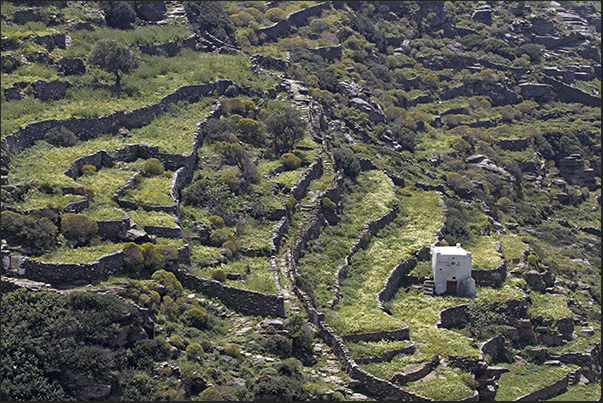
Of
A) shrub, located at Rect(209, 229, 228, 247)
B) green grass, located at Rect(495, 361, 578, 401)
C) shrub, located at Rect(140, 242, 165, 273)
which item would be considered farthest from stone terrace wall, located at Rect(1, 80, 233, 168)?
green grass, located at Rect(495, 361, 578, 401)

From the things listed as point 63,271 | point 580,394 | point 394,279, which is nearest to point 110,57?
point 394,279

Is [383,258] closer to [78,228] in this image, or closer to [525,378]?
[525,378]

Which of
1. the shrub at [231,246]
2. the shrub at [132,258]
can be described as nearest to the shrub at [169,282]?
the shrub at [132,258]

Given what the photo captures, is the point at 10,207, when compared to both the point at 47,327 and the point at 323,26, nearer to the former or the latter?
the point at 47,327

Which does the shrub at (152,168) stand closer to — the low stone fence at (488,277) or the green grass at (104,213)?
the green grass at (104,213)

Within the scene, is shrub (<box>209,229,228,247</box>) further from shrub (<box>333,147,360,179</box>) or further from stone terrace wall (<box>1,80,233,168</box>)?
shrub (<box>333,147,360,179</box>)
